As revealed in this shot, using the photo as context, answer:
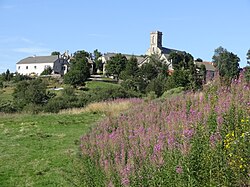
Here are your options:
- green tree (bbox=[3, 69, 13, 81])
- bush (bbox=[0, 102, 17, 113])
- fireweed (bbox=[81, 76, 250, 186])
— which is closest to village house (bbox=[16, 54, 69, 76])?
green tree (bbox=[3, 69, 13, 81])

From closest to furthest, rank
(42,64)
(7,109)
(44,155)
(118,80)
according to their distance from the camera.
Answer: (44,155) → (7,109) → (118,80) → (42,64)

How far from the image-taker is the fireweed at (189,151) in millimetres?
4449

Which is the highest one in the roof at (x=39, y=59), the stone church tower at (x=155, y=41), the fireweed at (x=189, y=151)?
the stone church tower at (x=155, y=41)

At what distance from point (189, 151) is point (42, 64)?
117982 millimetres

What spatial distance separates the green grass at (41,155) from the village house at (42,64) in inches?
3847

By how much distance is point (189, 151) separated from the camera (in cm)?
479

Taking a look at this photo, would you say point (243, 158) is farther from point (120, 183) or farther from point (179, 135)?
point (120, 183)

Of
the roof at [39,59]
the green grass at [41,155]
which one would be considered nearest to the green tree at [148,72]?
the green grass at [41,155]

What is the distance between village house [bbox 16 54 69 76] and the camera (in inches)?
4567

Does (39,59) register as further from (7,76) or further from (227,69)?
(227,69)

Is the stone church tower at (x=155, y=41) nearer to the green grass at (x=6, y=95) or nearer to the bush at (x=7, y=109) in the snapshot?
the green grass at (x=6, y=95)

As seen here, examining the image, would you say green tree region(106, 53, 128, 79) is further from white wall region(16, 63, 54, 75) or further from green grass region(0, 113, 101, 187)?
green grass region(0, 113, 101, 187)

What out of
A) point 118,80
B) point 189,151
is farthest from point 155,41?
point 189,151

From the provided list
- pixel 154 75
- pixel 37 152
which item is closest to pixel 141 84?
pixel 154 75
